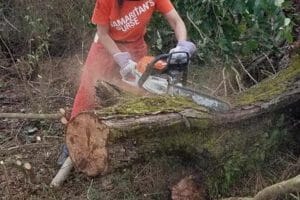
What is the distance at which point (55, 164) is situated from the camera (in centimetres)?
426

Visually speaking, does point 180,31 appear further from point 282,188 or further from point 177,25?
point 282,188

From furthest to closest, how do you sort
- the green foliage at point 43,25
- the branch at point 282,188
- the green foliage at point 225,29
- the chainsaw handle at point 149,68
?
the green foliage at point 43,25, the green foliage at point 225,29, the chainsaw handle at point 149,68, the branch at point 282,188

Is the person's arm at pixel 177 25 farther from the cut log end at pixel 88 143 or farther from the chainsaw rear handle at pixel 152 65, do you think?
the cut log end at pixel 88 143

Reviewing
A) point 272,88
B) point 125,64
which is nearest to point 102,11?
point 125,64

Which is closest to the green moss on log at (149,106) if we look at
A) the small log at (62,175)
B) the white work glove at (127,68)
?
the white work glove at (127,68)

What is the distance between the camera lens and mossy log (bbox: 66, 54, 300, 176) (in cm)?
290

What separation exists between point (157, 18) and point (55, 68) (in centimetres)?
158

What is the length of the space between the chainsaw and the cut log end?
0.61m

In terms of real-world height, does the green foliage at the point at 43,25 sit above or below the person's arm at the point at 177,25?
below

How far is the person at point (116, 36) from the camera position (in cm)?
383

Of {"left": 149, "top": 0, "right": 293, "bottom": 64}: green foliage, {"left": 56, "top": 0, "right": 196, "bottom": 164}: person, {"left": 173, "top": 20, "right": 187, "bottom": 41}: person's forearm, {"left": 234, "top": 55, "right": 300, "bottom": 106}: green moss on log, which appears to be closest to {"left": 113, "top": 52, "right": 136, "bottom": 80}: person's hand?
{"left": 56, "top": 0, "right": 196, "bottom": 164}: person

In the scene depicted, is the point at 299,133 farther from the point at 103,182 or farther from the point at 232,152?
the point at 103,182

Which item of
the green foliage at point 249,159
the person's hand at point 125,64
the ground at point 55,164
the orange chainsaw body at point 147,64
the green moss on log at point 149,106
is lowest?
the ground at point 55,164

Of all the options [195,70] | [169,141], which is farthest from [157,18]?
[169,141]
